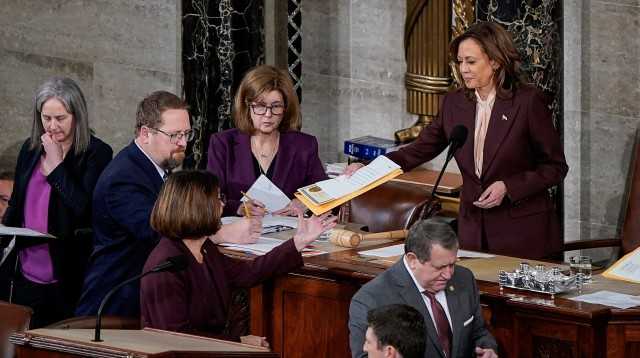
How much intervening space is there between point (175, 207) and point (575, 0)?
11.3 ft

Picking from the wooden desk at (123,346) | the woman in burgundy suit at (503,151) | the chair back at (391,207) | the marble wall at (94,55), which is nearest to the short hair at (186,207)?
the wooden desk at (123,346)

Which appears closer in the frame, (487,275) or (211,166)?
(487,275)

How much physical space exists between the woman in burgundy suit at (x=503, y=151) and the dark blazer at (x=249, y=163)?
493 millimetres

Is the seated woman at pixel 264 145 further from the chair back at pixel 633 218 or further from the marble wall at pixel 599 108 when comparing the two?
the marble wall at pixel 599 108

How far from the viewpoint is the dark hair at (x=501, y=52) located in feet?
21.4

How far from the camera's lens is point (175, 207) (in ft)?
17.3

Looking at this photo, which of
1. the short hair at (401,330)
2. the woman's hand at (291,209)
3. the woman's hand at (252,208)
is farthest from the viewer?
the woman's hand at (291,209)

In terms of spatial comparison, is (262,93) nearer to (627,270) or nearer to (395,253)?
(395,253)

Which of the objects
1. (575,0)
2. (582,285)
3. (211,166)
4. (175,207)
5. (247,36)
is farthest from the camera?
(247,36)

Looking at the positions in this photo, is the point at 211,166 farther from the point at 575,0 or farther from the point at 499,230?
the point at 575,0

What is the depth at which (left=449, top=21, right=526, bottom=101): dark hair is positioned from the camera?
6535 mm

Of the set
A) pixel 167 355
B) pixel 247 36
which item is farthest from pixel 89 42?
pixel 167 355

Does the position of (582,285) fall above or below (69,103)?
below

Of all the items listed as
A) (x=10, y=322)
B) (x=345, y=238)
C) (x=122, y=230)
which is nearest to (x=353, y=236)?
(x=345, y=238)
